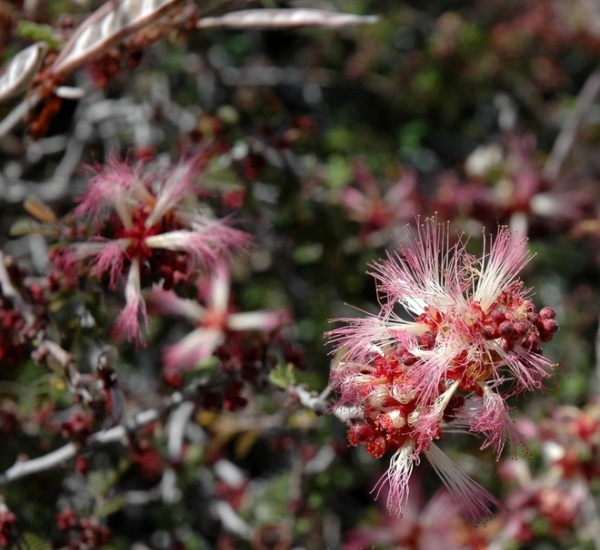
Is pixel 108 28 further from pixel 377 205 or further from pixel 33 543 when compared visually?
pixel 377 205

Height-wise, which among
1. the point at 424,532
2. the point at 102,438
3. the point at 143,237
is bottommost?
the point at 424,532

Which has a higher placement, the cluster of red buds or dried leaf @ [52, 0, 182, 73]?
dried leaf @ [52, 0, 182, 73]

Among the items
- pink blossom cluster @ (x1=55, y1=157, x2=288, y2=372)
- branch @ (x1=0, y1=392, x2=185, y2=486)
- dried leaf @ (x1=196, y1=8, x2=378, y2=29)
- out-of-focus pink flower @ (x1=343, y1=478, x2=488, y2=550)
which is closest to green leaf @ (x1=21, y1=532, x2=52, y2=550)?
branch @ (x1=0, y1=392, x2=185, y2=486)

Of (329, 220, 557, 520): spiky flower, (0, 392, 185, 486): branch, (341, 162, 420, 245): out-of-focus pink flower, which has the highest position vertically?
(329, 220, 557, 520): spiky flower

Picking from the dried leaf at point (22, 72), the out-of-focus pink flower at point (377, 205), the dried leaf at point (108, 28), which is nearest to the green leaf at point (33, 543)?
the dried leaf at point (22, 72)

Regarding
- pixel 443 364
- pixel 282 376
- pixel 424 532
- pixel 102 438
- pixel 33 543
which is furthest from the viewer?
pixel 424 532

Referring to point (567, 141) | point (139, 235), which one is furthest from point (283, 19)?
point (567, 141)

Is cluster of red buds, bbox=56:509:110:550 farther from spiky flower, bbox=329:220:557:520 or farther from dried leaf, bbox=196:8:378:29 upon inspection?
dried leaf, bbox=196:8:378:29
